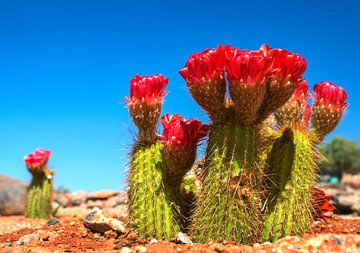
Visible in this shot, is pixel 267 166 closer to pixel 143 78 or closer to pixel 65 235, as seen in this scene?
pixel 143 78

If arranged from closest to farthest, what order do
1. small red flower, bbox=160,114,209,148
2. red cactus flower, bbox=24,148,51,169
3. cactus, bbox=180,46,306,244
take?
cactus, bbox=180,46,306,244
small red flower, bbox=160,114,209,148
red cactus flower, bbox=24,148,51,169

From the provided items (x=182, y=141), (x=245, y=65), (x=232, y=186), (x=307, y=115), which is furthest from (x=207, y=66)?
(x=307, y=115)

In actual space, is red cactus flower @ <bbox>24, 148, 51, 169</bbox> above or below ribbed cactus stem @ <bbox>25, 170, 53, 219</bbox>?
above

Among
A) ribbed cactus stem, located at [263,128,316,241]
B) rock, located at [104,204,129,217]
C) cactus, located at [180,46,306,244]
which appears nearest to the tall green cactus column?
rock, located at [104,204,129,217]

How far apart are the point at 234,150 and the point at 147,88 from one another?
1164mm

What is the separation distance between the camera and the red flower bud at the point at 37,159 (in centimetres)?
1081

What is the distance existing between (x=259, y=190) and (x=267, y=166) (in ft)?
1.09

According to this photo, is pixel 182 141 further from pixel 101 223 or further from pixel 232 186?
pixel 101 223

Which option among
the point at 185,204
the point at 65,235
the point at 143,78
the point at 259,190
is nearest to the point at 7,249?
the point at 65,235

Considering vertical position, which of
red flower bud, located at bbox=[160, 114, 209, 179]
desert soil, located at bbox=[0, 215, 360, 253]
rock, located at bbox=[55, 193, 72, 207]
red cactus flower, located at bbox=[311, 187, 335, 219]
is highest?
rock, located at bbox=[55, 193, 72, 207]

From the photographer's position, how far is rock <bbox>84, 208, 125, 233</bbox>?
5.61 metres

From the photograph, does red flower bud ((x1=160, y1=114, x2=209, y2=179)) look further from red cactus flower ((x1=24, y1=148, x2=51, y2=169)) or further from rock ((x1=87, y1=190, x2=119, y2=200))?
rock ((x1=87, y1=190, x2=119, y2=200))

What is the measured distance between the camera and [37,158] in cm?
1079

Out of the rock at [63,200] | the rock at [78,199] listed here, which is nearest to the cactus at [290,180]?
the rock at [63,200]
